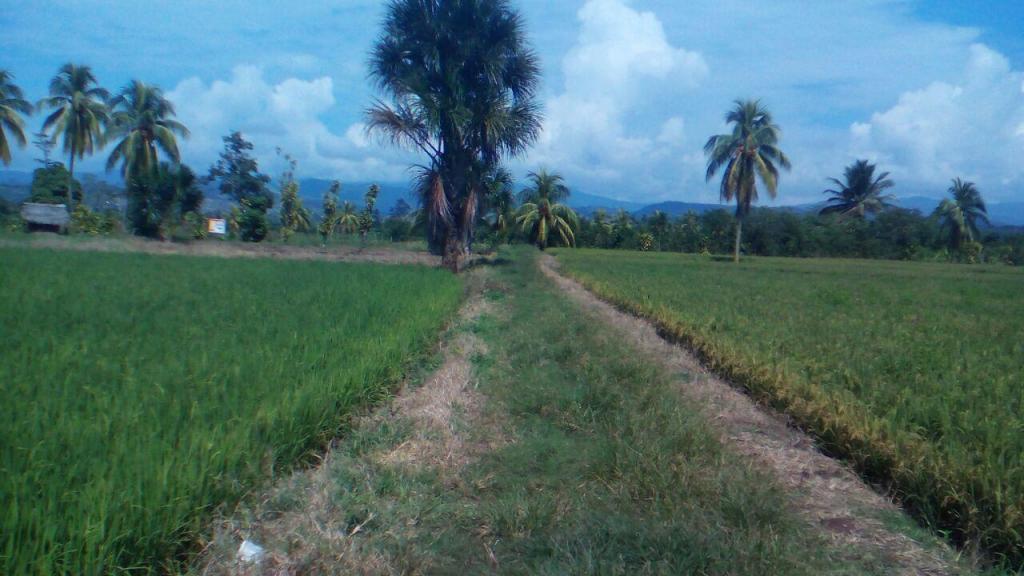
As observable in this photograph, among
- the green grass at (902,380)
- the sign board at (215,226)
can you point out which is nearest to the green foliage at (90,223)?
the sign board at (215,226)

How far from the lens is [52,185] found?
37594mm

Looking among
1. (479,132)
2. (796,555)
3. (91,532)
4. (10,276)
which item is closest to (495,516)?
(796,555)

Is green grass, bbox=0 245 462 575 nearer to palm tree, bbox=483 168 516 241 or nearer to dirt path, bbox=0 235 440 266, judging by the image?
palm tree, bbox=483 168 516 241

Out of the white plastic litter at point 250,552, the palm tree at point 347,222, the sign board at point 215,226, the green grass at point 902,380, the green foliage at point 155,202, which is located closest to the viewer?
the white plastic litter at point 250,552

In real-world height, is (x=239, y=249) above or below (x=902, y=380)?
above

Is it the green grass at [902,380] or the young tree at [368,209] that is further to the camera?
the young tree at [368,209]

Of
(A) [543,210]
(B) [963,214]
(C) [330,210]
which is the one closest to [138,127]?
(C) [330,210]

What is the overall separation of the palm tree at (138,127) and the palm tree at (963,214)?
4736cm

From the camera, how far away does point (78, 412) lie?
13.0 feet

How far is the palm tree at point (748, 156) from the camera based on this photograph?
35.2 m

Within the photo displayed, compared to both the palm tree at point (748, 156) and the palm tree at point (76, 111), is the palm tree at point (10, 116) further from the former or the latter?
the palm tree at point (748, 156)

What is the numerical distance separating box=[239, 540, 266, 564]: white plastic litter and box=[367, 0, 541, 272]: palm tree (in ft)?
56.6

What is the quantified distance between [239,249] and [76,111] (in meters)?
15.1

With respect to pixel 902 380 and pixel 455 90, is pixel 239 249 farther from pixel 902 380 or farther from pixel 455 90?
pixel 902 380
